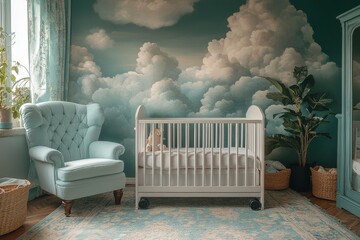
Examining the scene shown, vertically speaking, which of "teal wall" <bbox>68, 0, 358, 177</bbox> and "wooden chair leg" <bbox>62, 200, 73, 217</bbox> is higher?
"teal wall" <bbox>68, 0, 358, 177</bbox>

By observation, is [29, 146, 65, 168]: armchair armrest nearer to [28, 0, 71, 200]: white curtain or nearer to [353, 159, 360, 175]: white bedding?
[28, 0, 71, 200]: white curtain

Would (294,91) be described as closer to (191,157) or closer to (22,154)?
(191,157)

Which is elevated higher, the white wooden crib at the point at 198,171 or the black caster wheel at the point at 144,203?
the white wooden crib at the point at 198,171

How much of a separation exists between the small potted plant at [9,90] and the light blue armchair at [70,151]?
14cm

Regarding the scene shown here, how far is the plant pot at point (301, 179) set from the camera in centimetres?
374

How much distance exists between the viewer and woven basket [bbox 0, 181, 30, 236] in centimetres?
240

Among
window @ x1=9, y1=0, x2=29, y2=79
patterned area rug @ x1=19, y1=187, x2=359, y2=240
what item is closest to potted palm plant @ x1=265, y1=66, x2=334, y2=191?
patterned area rug @ x1=19, y1=187, x2=359, y2=240

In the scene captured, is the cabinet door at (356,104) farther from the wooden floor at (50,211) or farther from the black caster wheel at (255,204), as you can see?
the black caster wheel at (255,204)

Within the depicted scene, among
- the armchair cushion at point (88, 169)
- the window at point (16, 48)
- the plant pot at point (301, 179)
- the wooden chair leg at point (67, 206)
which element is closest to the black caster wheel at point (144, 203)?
the armchair cushion at point (88, 169)

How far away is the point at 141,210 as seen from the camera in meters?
3.04

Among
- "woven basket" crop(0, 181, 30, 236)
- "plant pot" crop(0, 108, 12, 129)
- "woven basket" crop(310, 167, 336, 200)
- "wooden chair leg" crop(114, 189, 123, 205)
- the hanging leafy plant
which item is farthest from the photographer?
the hanging leafy plant

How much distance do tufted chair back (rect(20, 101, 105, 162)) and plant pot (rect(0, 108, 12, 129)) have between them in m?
0.12

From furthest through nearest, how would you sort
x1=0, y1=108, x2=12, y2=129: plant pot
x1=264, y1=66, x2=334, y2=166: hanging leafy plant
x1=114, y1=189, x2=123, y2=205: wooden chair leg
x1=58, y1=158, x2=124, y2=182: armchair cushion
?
x1=264, y1=66, x2=334, y2=166: hanging leafy plant, x1=114, y1=189, x2=123, y2=205: wooden chair leg, x1=0, y1=108, x2=12, y2=129: plant pot, x1=58, y1=158, x2=124, y2=182: armchair cushion

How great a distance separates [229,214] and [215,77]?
1.70 metres
